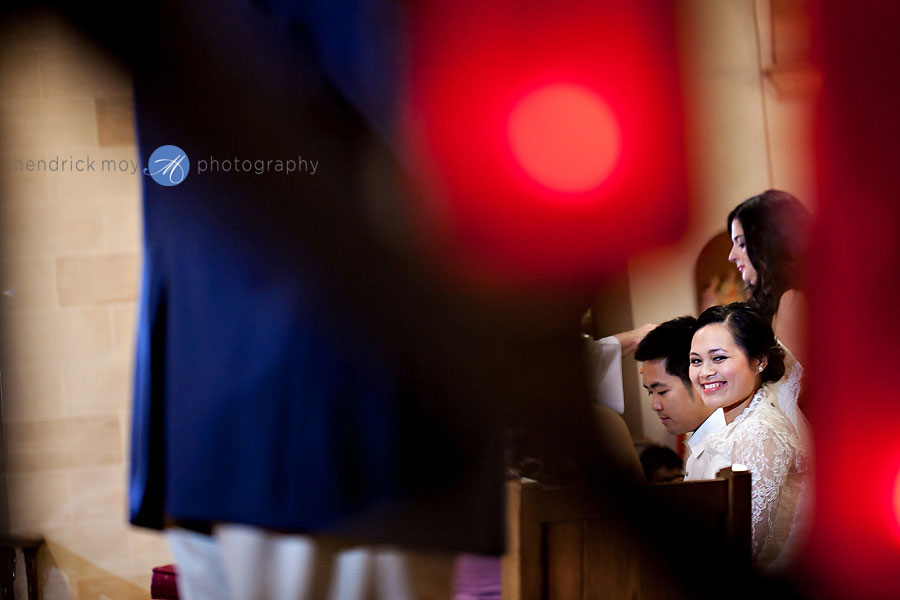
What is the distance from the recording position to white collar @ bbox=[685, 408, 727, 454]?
0.94 meters

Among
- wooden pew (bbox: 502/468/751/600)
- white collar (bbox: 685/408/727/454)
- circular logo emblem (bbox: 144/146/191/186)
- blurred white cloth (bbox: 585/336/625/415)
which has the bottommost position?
wooden pew (bbox: 502/468/751/600)

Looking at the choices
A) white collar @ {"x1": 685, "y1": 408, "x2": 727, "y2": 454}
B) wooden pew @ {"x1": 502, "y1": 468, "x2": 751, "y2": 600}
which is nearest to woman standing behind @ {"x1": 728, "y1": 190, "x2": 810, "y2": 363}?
white collar @ {"x1": 685, "y1": 408, "x2": 727, "y2": 454}

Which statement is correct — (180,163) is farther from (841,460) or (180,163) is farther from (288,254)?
(841,460)

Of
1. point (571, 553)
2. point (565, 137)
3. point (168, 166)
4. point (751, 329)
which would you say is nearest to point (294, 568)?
point (168, 166)

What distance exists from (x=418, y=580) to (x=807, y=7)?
2.30 ft

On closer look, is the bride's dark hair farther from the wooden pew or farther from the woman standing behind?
the wooden pew

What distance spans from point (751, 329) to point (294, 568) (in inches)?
24.3

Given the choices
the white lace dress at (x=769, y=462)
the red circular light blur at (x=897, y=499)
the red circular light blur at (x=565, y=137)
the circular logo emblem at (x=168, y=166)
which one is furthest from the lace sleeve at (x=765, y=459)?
the circular logo emblem at (x=168, y=166)

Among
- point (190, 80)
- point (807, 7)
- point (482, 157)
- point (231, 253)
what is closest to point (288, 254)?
point (231, 253)

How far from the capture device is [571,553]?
830 mm

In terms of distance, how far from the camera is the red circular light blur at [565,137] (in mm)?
792

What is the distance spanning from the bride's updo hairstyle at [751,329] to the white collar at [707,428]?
0.24 feet

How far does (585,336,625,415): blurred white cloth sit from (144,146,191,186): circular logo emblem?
44cm

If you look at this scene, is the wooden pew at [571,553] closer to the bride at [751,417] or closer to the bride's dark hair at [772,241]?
the bride at [751,417]
